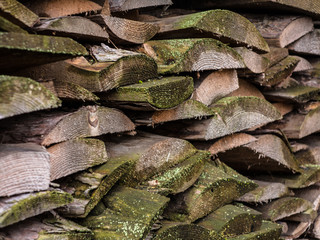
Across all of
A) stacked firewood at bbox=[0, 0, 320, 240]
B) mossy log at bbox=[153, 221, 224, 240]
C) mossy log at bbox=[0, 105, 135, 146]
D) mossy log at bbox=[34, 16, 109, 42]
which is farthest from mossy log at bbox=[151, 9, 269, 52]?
mossy log at bbox=[153, 221, 224, 240]

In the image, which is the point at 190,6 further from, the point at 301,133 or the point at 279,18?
the point at 301,133

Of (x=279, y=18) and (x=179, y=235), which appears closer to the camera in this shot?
(x=179, y=235)

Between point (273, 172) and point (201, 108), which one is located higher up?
point (201, 108)

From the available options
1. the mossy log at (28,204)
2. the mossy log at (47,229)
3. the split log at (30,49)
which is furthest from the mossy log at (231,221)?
the split log at (30,49)

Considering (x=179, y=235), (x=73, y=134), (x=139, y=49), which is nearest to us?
(x=73, y=134)

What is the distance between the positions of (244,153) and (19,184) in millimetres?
2267

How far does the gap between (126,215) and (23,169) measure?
646 mm

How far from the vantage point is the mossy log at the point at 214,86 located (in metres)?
3.10

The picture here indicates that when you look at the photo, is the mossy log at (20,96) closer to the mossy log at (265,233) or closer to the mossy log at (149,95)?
the mossy log at (149,95)

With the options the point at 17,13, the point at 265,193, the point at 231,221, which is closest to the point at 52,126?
the point at 17,13

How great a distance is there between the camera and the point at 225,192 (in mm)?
3027

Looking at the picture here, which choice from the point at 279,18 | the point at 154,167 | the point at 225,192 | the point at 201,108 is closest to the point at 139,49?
the point at 201,108

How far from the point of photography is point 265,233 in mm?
3164

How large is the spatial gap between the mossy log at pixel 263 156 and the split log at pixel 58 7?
1579 millimetres
